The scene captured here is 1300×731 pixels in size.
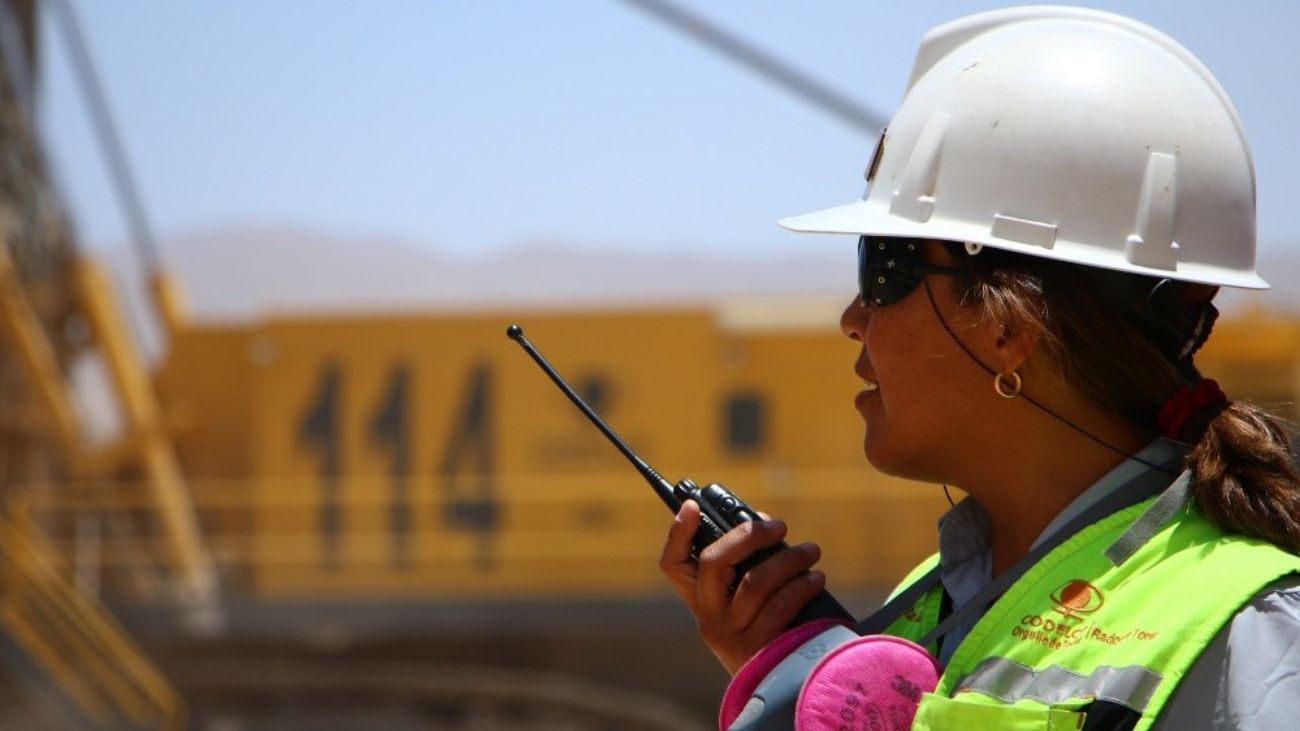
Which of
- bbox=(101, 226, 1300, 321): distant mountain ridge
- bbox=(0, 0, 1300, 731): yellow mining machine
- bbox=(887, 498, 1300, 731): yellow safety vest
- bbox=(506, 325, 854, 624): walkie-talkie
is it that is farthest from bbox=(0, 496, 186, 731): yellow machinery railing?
bbox=(101, 226, 1300, 321): distant mountain ridge

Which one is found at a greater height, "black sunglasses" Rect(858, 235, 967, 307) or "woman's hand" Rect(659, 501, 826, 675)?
"black sunglasses" Rect(858, 235, 967, 307)

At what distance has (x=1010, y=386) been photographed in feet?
4.63

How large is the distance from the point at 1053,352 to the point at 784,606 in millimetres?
329

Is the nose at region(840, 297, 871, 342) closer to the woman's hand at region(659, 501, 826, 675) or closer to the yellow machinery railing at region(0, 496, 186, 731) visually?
the woman's hand at region(659, 501, 826, 675)

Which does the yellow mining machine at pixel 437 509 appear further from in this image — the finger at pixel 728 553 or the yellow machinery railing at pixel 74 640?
the finger at pixel 728 553

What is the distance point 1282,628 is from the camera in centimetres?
117

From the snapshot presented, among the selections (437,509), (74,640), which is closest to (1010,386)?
(437,509)

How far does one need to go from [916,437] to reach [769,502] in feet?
32.2

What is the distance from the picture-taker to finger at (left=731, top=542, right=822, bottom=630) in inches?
55.9

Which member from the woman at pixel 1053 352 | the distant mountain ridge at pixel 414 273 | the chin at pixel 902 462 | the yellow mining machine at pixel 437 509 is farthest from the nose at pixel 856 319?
the distant mountain ridge at pixel 414 273

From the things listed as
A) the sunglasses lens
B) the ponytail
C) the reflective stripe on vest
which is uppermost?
the sunglasses lens

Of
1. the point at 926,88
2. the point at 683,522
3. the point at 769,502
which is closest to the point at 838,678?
the point at 683,522

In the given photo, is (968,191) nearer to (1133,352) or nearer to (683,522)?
(1133,352)

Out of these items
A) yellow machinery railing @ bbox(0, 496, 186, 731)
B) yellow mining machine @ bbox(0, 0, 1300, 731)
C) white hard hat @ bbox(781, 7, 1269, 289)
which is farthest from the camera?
yellow mining machine @ bbox(0, 0, 1300, 731)
